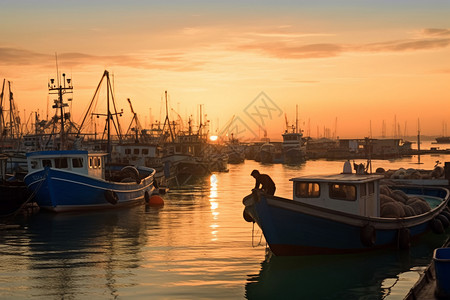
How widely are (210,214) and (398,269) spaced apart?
57.8ft

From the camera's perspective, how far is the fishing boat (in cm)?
1994

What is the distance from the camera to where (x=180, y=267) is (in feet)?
66.3

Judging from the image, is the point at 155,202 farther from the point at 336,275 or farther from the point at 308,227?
the point at 336,275

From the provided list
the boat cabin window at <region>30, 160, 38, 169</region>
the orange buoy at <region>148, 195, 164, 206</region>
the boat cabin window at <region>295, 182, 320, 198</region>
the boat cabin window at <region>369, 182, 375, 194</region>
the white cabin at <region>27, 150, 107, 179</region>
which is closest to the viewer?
the boat cabin window at <region>295, 182, 320, 198</region>

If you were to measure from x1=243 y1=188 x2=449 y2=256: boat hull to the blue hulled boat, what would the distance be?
17.5 metres

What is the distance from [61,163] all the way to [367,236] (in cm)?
2288

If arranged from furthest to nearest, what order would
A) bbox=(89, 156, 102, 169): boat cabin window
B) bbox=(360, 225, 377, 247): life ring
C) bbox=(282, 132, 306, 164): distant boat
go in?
bbox=(282, 132, 306, 164): distant boat, bbox=(89, 156, 102, 169): boat cabin window, bbox=(360, 225, 377, 247): life ring

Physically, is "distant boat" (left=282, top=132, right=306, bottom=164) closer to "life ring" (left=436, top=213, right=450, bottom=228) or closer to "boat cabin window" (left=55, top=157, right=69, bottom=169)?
"boat cabin window" (left=55, top=157, right=69, bottom=169)

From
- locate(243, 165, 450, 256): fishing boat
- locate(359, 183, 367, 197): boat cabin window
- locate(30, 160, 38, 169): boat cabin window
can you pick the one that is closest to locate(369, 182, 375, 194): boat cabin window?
locate(243, 165, 450, 256): fishing boat

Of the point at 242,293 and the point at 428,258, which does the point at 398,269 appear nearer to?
the point at 428,258

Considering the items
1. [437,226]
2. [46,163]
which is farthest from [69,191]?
[437,226]

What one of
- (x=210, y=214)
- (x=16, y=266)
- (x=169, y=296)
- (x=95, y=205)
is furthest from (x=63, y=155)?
(x=169, y=296)

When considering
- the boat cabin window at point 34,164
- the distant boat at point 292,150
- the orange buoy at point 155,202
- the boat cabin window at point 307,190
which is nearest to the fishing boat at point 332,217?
the boat cabin window at point 307,190

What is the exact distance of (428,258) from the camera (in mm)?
22062
